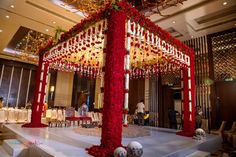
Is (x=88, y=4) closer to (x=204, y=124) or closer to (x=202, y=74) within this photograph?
(x=202, y=74)

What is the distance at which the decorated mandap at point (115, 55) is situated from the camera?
3244mm

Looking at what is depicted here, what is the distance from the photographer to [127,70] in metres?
3.65

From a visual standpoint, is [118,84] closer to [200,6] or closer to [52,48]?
[52,48]

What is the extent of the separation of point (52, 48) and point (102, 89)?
3893mm

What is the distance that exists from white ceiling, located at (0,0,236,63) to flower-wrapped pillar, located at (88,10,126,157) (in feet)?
13.5

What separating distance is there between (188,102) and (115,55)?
12.7ft

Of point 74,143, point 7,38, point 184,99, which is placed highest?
point 7,38

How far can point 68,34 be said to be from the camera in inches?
213

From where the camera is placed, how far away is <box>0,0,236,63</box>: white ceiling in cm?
638

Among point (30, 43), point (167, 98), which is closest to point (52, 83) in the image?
point (30, 43)

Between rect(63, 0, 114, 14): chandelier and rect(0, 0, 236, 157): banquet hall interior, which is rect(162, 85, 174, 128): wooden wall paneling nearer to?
rect(0, 0, 236, 157): banquet hall interior

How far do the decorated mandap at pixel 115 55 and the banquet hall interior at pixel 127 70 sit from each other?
0.9 inches

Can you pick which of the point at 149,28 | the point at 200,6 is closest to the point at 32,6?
the point at 149,28

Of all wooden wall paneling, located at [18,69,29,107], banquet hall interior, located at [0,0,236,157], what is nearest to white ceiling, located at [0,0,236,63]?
banquet hall interior, located at [0,0,236,157]
